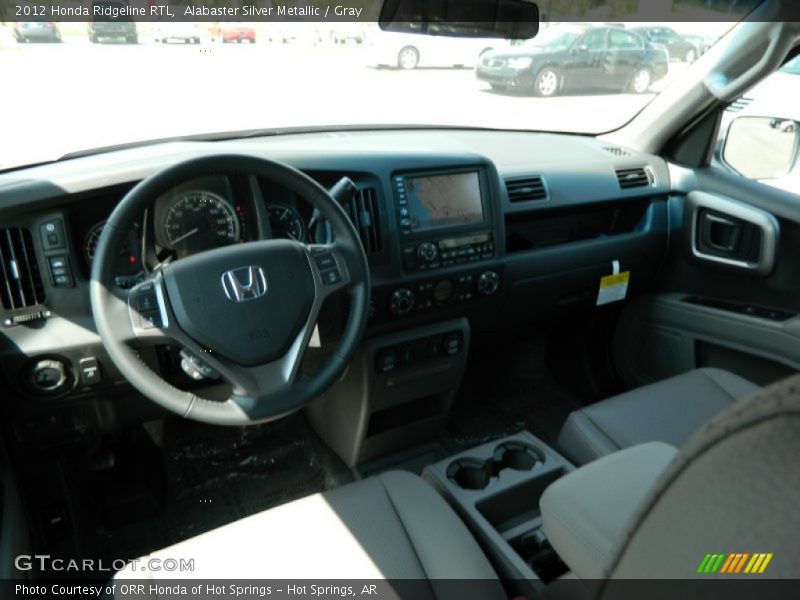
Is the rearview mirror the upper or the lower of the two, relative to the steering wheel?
upper

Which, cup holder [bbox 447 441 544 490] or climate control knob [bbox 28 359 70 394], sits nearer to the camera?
climate control knob [bbox 28 359 70 394]

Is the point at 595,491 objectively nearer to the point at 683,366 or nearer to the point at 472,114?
the point at 683,366

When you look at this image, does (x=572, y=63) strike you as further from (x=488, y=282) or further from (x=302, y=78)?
(x=488, y=282)

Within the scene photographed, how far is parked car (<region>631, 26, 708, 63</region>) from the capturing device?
9.29ft

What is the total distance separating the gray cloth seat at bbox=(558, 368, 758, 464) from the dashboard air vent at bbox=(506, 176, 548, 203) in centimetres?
80

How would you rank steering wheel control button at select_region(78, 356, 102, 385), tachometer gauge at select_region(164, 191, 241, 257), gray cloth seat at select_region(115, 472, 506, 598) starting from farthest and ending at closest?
steering wheel control button at select_region(78, 356, 102, 385)
tachometer gauge at select_region(164, 191, 241, 257)
gray cloth seat at select_region(115, 472, 506, 598)

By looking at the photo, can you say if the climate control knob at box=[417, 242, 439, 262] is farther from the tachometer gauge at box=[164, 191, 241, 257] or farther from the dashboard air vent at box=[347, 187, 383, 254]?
the tachometer gauge at box=[164, 191, 241, 257]

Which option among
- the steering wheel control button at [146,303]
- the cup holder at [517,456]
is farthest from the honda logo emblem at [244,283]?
the cup holder at [517,456]

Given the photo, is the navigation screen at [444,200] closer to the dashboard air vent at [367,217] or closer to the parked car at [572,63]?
the dashboard air vent at [367,217]

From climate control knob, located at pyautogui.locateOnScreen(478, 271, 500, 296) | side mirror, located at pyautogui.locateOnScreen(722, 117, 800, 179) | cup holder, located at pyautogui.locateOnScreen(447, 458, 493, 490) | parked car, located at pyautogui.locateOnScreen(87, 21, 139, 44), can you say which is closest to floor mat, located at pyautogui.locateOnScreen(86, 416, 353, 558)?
cup holder, located at pyautogui.locateOnScreen(447, 458, 493, 490)

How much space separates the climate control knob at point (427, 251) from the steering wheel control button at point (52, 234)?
3.38 ft

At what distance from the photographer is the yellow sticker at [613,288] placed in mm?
2691

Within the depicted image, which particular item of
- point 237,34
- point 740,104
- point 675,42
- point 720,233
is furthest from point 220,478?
point 675,42

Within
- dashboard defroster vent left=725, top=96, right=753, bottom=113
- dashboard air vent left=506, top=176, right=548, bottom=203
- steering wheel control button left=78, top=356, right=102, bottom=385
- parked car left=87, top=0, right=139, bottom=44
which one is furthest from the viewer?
dashboard defroster vent left=725, top=96, right=753, bottom=113
